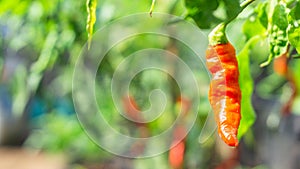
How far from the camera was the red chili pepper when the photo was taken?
713 mm

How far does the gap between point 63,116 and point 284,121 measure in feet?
3.17

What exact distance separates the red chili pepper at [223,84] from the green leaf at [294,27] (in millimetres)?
57

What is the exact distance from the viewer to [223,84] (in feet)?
2.36

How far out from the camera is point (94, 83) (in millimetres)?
2129

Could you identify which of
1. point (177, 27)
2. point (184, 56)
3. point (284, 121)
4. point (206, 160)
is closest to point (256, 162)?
point (284, 121)

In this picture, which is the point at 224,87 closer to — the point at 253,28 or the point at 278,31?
the point at 278,31

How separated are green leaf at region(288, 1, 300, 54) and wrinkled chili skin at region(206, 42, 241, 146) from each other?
0.06 metres

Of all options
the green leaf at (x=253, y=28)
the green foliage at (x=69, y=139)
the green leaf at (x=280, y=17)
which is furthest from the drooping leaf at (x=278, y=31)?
the green foliage at (x=69, y=139)

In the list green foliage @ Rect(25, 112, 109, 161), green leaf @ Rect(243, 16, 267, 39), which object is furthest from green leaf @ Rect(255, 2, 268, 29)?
green foliage @ Rect(25, 112, 109, 161)

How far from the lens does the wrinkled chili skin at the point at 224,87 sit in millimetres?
714

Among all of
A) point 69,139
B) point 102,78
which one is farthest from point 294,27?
point 69,139

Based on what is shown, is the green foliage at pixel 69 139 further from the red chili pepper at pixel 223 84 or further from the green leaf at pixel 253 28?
the red chili pepper at pixel 223 84

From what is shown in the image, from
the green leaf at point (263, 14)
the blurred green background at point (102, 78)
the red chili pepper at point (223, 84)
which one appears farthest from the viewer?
the blurred green background at point (102, 78)

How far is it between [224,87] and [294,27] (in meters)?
0.09
